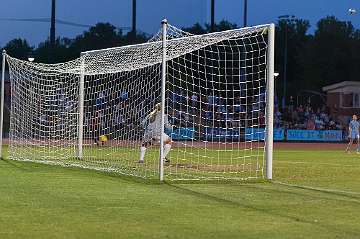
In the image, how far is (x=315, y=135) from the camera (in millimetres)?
54906

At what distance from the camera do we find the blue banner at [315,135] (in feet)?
176

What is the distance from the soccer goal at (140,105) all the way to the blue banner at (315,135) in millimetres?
Answer: 22267

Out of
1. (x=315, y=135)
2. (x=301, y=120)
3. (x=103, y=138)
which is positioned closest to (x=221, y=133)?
(x=103, y=138)

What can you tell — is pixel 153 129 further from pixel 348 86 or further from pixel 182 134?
pixel 348 86

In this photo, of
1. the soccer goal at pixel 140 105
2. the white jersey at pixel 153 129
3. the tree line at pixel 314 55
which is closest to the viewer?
the soccer goal at pixel 140 105

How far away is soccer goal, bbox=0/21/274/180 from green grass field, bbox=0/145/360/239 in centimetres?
290

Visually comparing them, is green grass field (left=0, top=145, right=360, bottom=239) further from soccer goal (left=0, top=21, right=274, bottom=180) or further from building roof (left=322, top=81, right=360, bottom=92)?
building roof (left=322, top=81, right=360, bottom=92)

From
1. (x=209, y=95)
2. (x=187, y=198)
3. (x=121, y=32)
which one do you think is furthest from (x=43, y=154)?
(x=121, y=32)

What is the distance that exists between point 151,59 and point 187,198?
835 cm

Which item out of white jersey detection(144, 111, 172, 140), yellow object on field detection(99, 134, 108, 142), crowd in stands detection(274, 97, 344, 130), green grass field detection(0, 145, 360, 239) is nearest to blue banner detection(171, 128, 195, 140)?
yellow object on field detection(99, 134, 108, 142)

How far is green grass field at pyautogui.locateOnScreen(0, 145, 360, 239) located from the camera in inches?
363

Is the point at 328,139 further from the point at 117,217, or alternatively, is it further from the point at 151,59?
the point at 117,217

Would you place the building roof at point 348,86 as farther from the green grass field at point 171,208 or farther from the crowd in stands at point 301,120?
the green grass field at point 171,208

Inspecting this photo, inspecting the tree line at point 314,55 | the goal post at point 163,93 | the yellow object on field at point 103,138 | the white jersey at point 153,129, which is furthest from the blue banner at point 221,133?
the tree line at point 314,55
